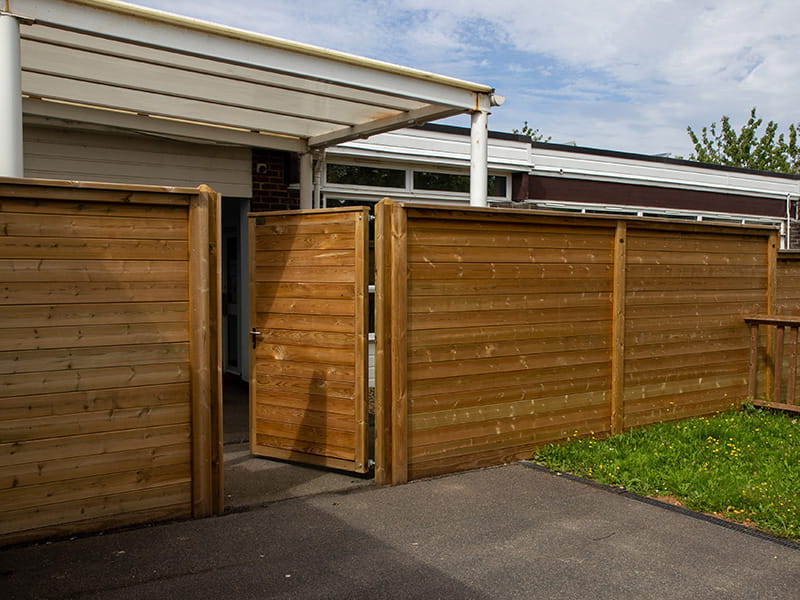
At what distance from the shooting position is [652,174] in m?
13.6

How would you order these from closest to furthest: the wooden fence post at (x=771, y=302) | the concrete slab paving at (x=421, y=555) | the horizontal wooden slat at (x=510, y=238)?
the concrete slab paving at (x=421, y=555), the horizontal wooden slat at (x=510, y=238), the wooden fence post at (x=771, y=302)

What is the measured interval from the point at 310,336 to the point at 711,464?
3365mm

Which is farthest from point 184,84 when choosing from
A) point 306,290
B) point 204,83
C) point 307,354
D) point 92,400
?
point 92,400

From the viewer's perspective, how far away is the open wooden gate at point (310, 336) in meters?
5.77

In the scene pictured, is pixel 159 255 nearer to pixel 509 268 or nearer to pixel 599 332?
pixel 509 268

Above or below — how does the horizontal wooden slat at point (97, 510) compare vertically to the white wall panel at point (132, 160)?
below

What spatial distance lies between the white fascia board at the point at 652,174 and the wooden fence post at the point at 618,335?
16.5 feet

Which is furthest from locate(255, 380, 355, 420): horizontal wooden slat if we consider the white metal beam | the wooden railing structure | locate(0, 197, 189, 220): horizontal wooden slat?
the wooden railing structure

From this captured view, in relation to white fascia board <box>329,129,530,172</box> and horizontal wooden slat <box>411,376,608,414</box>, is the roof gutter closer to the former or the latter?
horizontal wooden slat <box>411,376,608,414</box>

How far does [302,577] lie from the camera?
12.8 feet

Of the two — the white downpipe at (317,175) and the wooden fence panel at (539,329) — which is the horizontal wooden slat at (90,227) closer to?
the wooden fence panel at (539,329)

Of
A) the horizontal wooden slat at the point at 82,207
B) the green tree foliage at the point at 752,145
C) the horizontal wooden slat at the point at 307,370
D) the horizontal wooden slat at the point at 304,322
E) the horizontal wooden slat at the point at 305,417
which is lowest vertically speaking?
the horizontal wooden slat at the point at 305,417

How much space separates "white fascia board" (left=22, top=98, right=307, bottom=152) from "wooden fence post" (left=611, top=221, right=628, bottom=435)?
4.16m

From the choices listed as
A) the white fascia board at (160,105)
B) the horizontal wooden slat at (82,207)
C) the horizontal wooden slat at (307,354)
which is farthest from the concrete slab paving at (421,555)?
the white fascia board at (160,105)
